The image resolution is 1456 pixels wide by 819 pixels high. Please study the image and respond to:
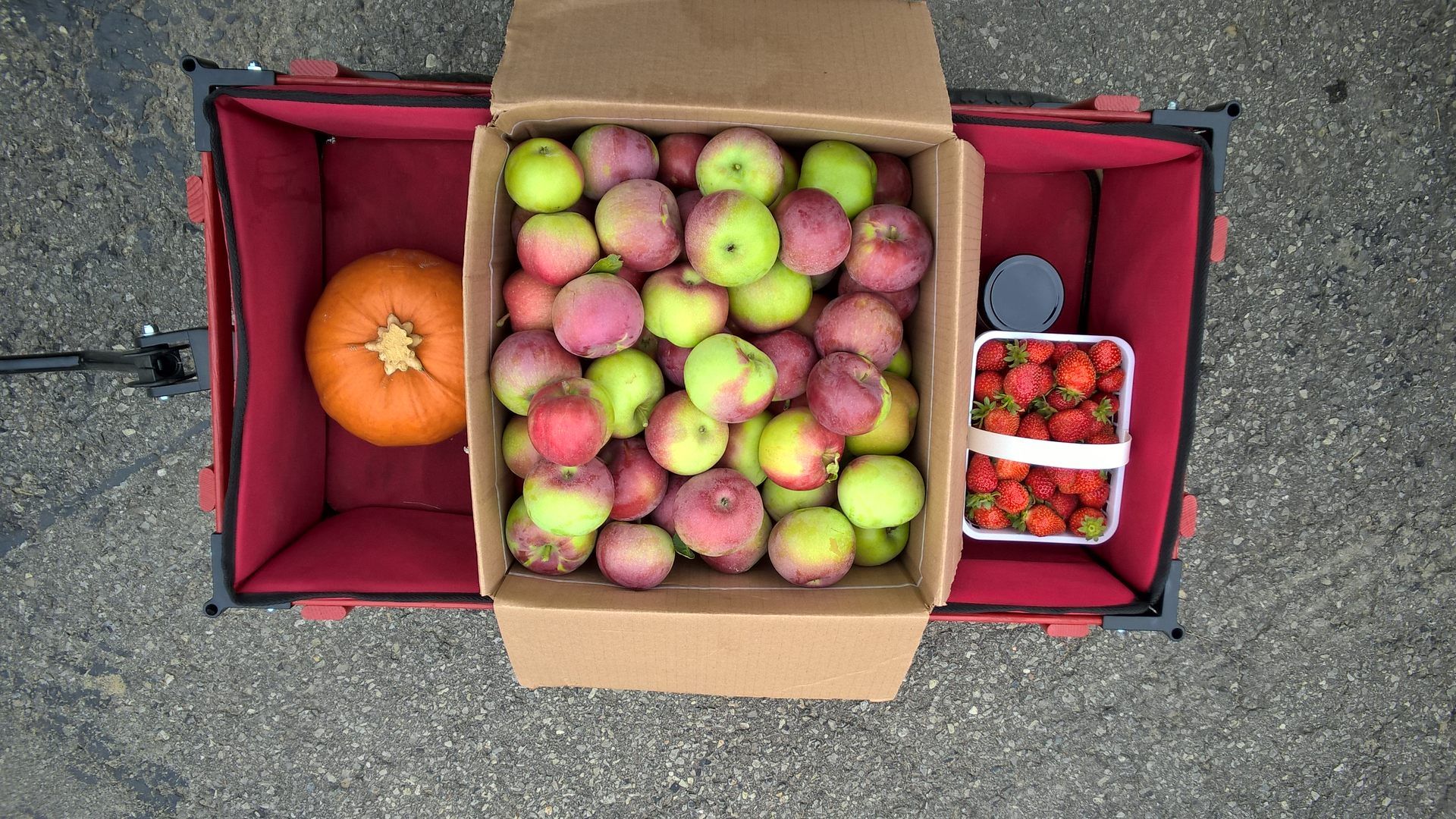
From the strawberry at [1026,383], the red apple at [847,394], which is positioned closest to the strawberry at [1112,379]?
the strawberry at [1026,383]

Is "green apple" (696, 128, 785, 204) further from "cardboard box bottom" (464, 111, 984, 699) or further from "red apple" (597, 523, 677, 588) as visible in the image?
"red apple" (597, 523, 677, 588)

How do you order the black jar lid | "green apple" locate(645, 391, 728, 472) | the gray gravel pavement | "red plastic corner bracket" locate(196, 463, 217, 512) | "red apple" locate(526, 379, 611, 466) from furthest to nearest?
the gray gravel pavement
the black jar lid
"red plastic corner bracket" locate(196, 463, 217, 512)
"green apple" locate(645, 391, 728, 472)
"red apple" locate(526, 379, 611, 466)

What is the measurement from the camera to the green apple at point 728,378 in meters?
1.21

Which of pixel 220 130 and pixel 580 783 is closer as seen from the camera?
pixel 220 130

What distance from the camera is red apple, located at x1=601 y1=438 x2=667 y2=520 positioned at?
137 cm

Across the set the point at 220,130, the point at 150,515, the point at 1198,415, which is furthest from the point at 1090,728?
the point at 150,515

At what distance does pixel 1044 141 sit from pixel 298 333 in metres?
1.52

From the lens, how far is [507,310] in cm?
138

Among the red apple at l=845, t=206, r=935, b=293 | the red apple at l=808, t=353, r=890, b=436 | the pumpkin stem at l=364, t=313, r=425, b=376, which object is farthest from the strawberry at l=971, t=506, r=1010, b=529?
the pumpkin stem at l=364, t=313, r=425, b=376

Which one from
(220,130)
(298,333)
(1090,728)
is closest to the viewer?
(220,130)

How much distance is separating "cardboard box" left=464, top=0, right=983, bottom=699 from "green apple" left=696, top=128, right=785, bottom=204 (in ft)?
0.10

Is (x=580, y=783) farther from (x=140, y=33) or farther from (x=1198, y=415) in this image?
(x=140, y=33)

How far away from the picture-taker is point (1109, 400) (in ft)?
5.06

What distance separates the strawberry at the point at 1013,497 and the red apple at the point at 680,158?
0.86 metres
